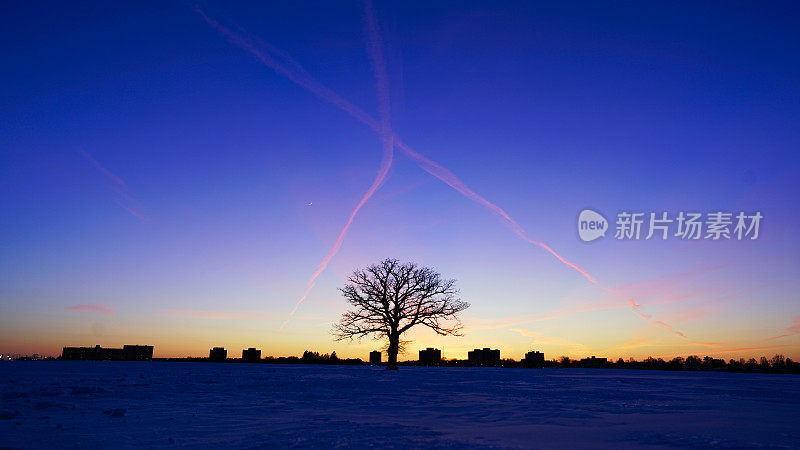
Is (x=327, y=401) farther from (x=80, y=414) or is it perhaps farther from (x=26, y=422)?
(x=26, y=422)

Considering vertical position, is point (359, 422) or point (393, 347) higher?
point (393, 347)

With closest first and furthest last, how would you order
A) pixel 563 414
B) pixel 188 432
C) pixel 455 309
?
pixel 188 432, pixel 563 414, pixel 455 309

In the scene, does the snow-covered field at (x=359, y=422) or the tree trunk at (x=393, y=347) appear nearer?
the snow-covered field at (x=359, y=422)

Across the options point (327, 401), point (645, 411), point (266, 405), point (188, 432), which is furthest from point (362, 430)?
point (645, 411)

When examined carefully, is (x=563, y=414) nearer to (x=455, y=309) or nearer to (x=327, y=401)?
(x=327, y=401)

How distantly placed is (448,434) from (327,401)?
324 inches

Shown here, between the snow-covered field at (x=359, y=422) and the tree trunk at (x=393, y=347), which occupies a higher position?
the tree trunk at (x=393, y=347)

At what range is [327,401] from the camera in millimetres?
17984

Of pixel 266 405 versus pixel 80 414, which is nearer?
pixel 80 414

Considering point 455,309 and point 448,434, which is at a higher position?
point 455,309

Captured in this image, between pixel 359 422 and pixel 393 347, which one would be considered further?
pixel 393 347

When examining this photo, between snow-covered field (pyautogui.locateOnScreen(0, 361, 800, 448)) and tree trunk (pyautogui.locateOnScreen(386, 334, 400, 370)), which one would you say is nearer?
snow-covered field (pyautogui.locateOnScreen(0, 361, 800, 448))

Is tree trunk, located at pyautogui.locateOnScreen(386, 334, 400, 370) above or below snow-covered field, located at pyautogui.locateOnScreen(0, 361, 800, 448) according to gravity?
above

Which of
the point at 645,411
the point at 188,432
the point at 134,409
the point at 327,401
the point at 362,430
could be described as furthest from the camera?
the point at 327,401
